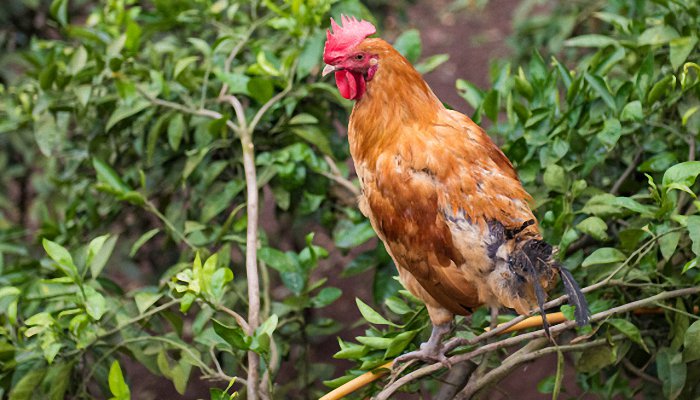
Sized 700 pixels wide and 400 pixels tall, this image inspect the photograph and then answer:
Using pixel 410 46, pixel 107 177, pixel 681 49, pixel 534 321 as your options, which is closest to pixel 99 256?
pixel 107 177

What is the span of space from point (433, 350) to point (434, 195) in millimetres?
373

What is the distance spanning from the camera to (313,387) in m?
2.90

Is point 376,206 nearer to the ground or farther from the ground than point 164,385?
farther from the ground

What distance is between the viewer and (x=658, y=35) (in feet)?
7.75

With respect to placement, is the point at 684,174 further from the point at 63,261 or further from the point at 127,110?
the point at 127,110

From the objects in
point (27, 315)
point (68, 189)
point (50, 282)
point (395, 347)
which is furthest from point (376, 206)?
point (68, 189)

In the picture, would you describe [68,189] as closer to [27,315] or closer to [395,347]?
[27,315]

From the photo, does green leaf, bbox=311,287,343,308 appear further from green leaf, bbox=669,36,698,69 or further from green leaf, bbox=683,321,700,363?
green leaf, bbox=669,36,698,69

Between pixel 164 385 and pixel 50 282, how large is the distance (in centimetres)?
177

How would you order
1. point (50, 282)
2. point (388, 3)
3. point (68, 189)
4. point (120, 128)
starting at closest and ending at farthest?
1. point (50, 282)
2. point (120, 128)
3. point (68, 189)
4. point (388, 3)

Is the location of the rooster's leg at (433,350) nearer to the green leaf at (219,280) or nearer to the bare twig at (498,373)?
the bare twig at (498,373)

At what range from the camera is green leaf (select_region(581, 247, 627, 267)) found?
1911mm

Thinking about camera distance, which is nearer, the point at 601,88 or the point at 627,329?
the point at 627,329

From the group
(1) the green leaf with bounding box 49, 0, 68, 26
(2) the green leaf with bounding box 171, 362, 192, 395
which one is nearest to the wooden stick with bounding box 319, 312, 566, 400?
(2) the green leaf with bounding box 171, 362, 192, 395
